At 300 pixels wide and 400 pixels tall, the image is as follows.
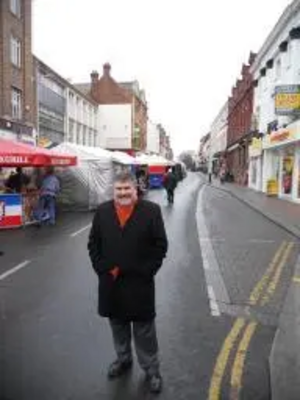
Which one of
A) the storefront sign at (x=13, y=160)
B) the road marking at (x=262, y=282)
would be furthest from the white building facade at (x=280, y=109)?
the road marking at (x=262, y=282)

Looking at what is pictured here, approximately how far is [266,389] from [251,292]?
3.57 m

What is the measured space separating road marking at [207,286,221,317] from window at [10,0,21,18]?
25.3 meters

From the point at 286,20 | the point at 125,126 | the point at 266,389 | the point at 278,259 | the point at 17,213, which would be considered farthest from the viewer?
the point at 125,126

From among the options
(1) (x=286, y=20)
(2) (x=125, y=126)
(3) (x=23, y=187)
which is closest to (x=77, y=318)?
(3) (x=23, y=187)

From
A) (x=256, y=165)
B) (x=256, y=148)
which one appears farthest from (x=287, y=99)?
(x=256, y=165)

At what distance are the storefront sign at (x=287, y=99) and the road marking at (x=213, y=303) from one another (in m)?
18.7

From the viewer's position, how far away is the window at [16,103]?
2898cm

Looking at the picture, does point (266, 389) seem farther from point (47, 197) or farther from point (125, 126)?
point (125, 126)

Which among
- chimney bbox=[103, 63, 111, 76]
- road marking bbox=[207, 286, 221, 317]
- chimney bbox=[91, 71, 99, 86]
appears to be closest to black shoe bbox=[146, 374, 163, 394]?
road marking bbox=[207, 286, 221, 317]

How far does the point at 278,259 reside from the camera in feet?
36.1

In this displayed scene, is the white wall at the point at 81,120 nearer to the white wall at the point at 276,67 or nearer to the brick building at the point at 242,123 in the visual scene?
the brick building at the point at 242,123

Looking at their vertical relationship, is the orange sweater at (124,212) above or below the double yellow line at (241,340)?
above

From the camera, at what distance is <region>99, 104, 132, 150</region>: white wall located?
218ft

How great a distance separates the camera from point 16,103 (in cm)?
2962
